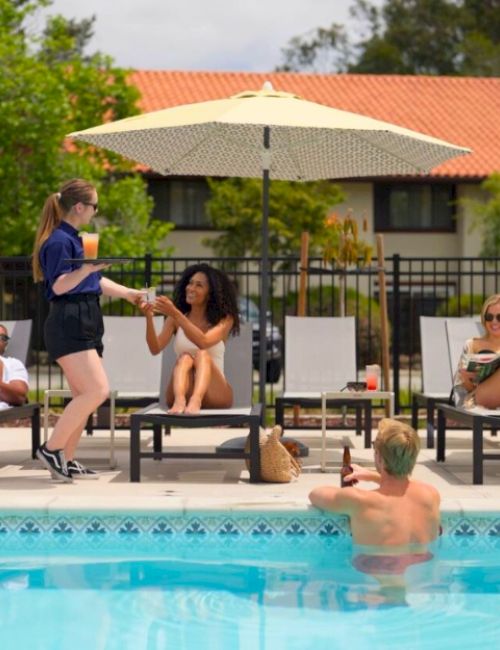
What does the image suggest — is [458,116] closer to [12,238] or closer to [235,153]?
[12,238]

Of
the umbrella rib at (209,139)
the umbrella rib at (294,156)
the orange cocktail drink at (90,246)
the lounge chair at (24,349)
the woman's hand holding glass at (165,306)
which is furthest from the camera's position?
the umbrella rib at (294,156)

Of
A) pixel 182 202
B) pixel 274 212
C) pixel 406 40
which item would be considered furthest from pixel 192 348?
pixel 406 40

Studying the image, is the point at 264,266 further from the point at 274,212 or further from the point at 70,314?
the point at 274,212

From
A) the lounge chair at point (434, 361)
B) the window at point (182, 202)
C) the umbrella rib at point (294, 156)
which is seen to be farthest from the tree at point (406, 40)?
the lounge chair at point (434, 361)

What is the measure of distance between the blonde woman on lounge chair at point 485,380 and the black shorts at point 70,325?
2660 mm

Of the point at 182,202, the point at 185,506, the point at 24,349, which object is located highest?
the point at 182,202

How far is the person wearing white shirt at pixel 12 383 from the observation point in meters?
8.20

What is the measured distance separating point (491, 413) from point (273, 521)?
1971 mm

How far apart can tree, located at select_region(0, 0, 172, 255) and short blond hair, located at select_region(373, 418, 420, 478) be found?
17387 mm

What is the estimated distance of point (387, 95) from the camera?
116ft

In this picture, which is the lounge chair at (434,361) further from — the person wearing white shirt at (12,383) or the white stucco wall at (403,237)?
the white stucco wall at (403,237)

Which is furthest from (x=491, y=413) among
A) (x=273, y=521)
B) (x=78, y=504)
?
(x=78, y=504)

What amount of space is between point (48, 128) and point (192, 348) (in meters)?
15.4

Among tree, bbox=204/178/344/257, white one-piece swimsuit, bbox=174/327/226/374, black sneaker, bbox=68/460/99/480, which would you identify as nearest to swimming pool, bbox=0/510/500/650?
black sneaker, bbox=68/460/99/480
